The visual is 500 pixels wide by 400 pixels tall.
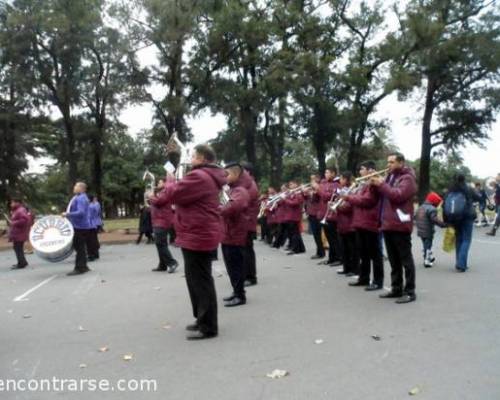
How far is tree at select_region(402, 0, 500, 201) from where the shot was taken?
2577cm

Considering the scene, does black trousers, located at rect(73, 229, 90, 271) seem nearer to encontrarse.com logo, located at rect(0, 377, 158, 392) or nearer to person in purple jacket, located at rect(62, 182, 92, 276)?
person in purple jacket, located at rect(62, 182, 92, 276)

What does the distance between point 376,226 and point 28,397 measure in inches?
202

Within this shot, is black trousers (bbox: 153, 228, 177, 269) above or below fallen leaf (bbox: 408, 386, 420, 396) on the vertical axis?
above

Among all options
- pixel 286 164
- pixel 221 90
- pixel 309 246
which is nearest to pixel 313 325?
pixel 309 246

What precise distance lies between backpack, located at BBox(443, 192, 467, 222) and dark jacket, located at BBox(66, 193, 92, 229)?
6.81 m

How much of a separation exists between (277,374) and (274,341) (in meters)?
0.95

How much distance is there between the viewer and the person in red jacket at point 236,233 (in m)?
6.96

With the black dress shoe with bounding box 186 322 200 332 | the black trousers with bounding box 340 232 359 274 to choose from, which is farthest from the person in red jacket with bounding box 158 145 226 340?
the black trousers with bounding box 340 232 359 274

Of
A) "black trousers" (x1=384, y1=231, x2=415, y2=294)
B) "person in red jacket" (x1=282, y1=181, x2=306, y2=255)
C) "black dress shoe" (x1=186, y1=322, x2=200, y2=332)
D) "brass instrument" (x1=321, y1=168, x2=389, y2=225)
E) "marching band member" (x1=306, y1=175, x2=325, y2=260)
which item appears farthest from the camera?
"person in red jacket" (x1=282, y1=181, x2=306, y2=255)

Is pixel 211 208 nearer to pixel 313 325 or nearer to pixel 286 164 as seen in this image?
pixel 313 325

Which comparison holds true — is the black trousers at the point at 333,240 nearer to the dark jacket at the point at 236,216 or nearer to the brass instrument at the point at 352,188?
the brass instrument at the point at 352,188

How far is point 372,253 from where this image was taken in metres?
7.74

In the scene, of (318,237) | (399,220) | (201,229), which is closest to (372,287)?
(399,220)

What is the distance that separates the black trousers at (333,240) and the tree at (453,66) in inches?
712
